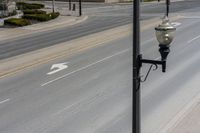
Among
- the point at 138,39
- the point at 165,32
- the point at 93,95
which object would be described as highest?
the point at 165,32

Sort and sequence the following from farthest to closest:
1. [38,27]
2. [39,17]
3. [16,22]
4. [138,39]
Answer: [39,17] → [16,22] → [38,27] → [138,39]

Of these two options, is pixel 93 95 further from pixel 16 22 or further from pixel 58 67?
pixel 16 22

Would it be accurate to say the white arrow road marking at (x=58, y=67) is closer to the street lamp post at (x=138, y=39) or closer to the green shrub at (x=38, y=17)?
the street lamp post at (x=138, y=39)

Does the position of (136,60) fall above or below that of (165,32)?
below

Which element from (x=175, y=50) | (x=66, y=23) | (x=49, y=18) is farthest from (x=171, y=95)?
(x=49, y=18)

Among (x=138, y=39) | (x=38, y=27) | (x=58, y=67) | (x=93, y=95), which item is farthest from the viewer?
(x=38, y=27)

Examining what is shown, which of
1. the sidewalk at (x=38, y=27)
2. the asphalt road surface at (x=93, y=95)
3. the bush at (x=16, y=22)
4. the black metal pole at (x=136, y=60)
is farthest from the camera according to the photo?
the bush at (x=16, y=22)

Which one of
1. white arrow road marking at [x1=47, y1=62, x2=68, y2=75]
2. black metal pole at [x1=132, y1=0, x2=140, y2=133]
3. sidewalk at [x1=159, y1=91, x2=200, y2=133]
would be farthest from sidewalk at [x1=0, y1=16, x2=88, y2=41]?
black metal pole at [x1=132, y1=0, x2=140, y2=133]

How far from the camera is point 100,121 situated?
15695 millimetres

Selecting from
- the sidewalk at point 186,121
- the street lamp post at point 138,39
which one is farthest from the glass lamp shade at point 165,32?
the sidewalk at point 186,121

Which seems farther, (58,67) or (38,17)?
(38,17)

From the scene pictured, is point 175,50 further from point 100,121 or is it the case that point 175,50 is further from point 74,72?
point 100,121

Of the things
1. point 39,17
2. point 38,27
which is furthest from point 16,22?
point 39,17

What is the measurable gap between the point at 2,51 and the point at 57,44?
388 centimetres
